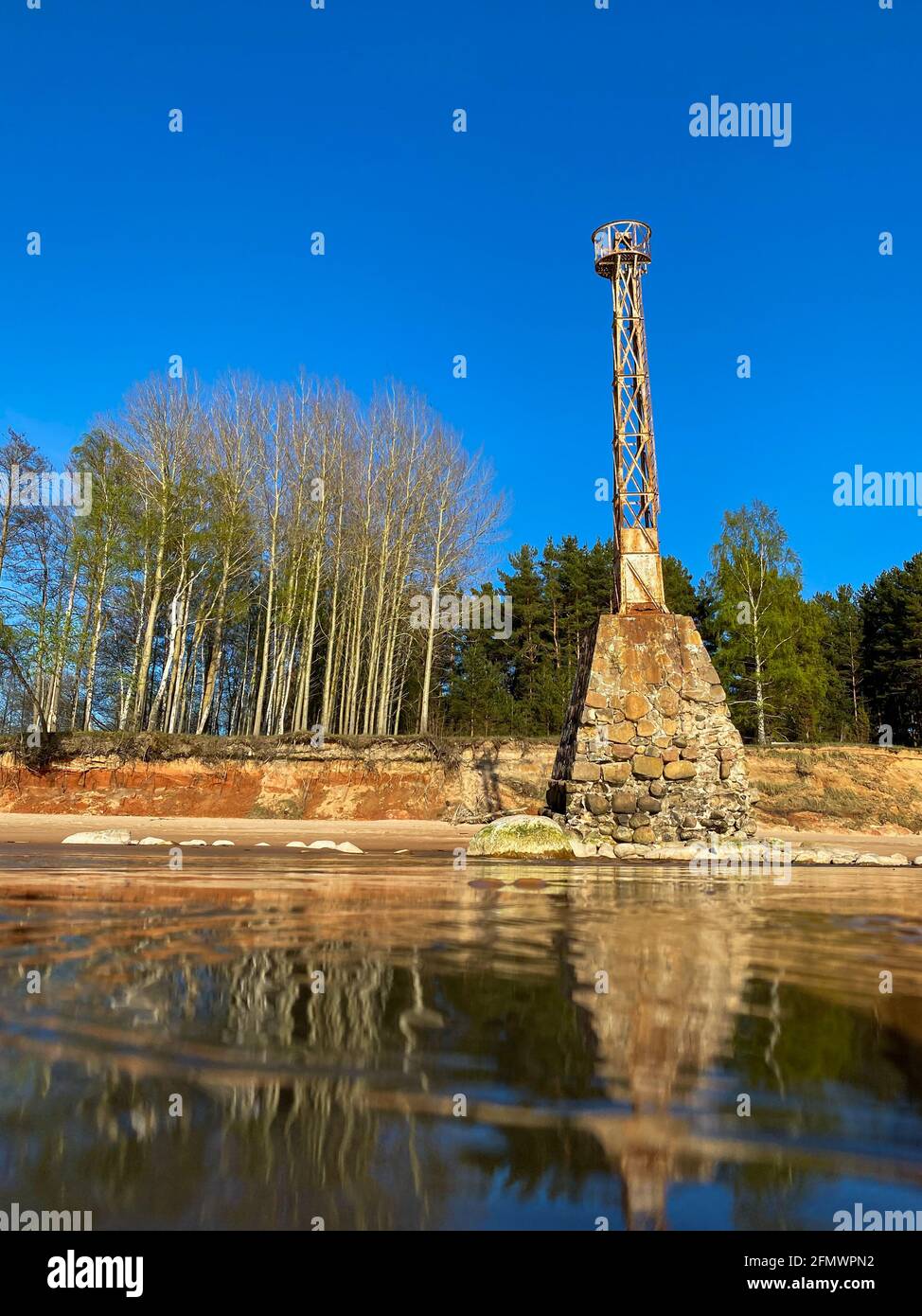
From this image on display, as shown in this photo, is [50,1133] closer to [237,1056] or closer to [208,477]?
[237,1056]

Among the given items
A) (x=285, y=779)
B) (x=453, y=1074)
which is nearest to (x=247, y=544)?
(x=285, y=779)

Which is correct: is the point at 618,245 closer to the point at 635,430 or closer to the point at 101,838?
the point at 635,430

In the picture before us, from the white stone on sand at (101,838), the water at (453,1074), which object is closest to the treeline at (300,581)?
the white stone on sand at (101,838)

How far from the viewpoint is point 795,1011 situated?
3398mm

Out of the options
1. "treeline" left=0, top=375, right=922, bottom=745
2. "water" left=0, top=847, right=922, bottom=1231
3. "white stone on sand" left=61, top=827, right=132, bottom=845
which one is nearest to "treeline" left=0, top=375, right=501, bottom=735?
"treeline" left=0, top=375, right=922, bottom=745

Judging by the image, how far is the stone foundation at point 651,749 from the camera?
14.2 metres

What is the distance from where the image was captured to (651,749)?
14.4 metres

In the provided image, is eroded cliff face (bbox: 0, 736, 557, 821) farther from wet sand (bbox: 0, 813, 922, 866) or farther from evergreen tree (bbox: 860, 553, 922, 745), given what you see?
evergreen tree (bbox: 860, 553, 922, 745)

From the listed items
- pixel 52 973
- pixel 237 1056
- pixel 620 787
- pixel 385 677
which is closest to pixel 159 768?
pixel 385 677

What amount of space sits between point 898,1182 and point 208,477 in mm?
31842

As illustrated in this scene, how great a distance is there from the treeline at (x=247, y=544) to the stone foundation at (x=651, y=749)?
1754 centimetres

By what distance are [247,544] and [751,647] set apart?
22.7 m

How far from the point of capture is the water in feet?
5.65
